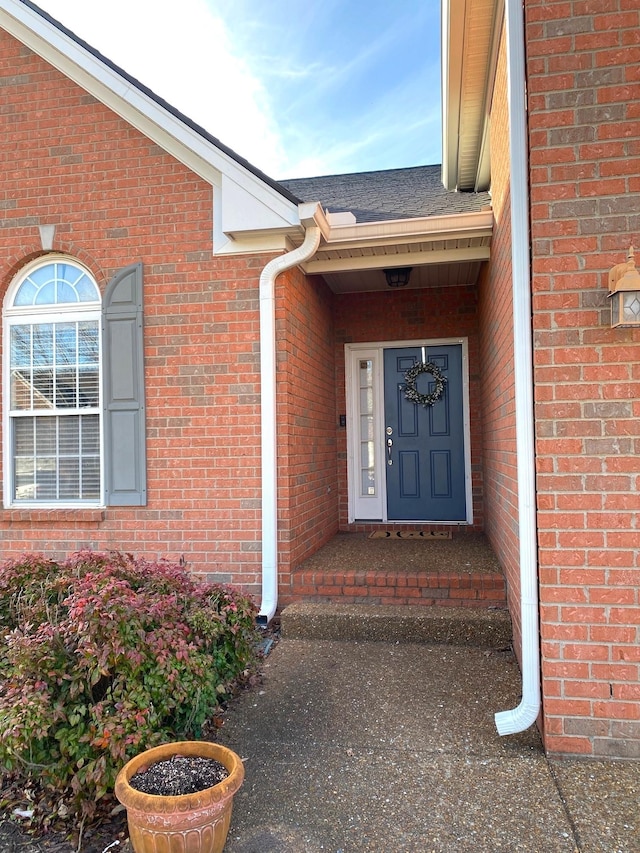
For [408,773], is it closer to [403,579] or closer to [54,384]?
[403,579]

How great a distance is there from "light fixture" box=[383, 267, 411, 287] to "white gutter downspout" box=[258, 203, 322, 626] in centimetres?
147

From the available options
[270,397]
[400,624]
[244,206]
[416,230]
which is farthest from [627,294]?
[244,206]

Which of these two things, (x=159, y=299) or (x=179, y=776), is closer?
(x=179, y=776)

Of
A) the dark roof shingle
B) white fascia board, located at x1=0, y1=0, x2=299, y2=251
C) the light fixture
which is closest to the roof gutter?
white fascia board, located at x1=0, y1=0, x2=299, y2=251

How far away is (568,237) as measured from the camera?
8.84 feet

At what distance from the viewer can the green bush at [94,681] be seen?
7.14 feet

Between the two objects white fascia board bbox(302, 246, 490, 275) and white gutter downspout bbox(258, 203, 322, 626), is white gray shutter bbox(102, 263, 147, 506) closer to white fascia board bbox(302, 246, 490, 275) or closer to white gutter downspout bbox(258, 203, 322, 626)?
white gutter downspout bbox(258, 203, 322, 626)

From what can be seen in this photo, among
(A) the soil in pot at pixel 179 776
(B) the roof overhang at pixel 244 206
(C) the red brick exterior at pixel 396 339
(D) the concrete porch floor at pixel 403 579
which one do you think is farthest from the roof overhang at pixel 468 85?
(A) the soil in pot at pixel 179 776

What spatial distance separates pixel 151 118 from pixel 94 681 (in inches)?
169

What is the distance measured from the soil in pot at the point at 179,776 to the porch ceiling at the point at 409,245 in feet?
12.7

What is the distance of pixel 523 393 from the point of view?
9.06 ft

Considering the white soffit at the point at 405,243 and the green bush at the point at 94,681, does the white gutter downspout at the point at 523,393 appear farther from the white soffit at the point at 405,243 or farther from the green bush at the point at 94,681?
the white soffit at the point at 405,243

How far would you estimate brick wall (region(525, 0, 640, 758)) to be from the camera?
2627 mm

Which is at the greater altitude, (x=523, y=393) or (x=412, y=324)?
(x=412, y=324)
